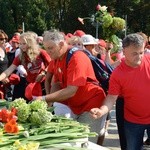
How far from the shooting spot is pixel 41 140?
Answer: 9.46ft

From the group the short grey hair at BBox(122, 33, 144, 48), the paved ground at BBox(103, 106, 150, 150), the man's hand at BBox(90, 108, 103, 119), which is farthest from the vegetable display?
the paved ground at BBox(103, 106, 150, 150)

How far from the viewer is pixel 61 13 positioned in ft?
170

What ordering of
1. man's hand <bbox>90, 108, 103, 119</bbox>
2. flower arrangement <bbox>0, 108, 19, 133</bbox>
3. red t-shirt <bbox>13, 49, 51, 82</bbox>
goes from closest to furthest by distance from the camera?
flower arrangement <bbox>0, 108, 19, 133</bbox>, man's hand <bbox>90, 108, 103, 119</bbox>, red t-shirt <bbox>13, 49, 51, 82</bbox>

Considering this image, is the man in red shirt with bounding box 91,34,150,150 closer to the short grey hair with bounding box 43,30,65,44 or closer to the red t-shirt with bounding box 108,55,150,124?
the red t-shirt with bounding box 108,55,150,124

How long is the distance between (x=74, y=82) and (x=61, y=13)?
4843cm

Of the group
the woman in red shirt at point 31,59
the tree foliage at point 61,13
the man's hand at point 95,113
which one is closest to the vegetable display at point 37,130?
the man's hand at point 95,113

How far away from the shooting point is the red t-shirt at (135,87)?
395 cm

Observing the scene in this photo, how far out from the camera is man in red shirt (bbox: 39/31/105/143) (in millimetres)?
3904

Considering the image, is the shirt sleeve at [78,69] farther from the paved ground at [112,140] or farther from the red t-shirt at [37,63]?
the paved ground at [112,140]

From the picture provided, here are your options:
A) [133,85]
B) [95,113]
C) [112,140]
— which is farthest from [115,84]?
[112,140]

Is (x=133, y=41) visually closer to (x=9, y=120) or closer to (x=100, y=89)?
(x=100, y=89)

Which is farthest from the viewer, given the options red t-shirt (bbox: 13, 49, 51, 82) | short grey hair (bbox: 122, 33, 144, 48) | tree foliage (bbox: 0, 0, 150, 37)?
tree foliage (bbox: 0, 0, 150, 37)

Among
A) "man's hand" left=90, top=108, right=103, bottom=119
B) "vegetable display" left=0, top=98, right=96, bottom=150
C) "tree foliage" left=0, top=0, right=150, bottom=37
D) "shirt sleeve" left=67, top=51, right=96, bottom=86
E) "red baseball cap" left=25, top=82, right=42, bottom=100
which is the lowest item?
"tree foliage" left=0, top=0, right=150, bottom=37

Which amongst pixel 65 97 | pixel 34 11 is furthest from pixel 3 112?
pixel 34 11
